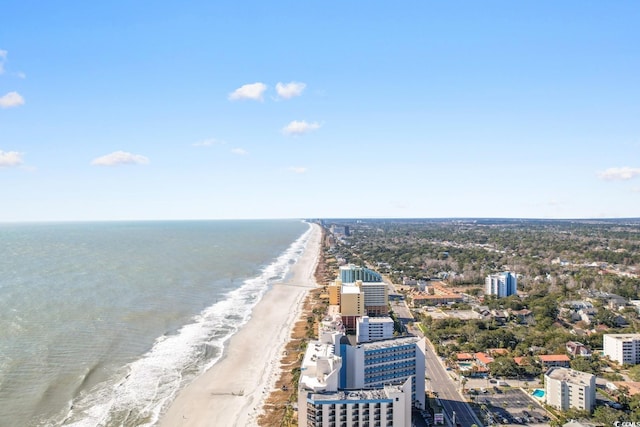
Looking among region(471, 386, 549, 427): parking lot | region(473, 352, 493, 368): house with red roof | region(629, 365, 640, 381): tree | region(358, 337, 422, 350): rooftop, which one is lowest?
region(471, 386, 549, 427): parking lot

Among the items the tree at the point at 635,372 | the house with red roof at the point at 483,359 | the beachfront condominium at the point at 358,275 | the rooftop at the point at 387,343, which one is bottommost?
the tree at the point at 635,372

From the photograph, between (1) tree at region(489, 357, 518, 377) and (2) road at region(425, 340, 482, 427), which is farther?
(1) tree at region(489, 357, 518, 377)

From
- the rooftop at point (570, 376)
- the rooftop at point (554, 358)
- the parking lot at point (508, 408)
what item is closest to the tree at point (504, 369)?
the parking lot at point (508, 408)

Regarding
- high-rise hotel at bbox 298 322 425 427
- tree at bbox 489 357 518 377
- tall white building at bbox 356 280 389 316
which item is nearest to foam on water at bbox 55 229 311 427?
high-rise hotel at bbox 298 322 425 427

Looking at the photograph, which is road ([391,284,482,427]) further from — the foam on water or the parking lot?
the foam on water

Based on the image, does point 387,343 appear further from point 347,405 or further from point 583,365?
point 583,365

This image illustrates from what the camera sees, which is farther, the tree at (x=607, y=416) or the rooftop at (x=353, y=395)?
the tree at (x=607, y=416)

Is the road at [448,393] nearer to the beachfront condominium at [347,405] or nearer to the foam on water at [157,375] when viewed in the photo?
the beachfront condominium at [347,405]

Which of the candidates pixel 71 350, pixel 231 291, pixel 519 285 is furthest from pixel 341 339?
pixel 519 285
